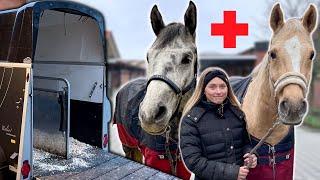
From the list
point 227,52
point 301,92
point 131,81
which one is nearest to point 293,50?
point 301,92

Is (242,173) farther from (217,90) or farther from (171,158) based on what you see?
(171,158)

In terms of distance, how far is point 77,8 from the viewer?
134 inches

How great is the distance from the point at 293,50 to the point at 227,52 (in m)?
0.59

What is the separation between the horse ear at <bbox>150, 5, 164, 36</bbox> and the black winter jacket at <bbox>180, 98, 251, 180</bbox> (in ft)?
2.31

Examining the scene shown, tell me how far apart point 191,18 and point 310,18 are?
33.5 inches

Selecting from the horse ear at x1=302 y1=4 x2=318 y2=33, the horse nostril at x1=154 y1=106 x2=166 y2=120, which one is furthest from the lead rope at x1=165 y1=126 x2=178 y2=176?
the horse ear at x1=302 y1=4 x2=318 y2=33

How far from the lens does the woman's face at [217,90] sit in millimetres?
2359

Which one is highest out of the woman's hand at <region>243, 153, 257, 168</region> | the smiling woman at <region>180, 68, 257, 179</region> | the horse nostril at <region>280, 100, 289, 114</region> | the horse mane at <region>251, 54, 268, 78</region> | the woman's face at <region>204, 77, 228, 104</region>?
the horse mane at <region>251, 54, 268, 78</region>

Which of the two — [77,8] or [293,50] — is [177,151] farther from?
[77,8]

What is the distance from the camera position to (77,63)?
4.16 meters

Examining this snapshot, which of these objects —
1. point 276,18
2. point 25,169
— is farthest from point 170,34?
point 25,169

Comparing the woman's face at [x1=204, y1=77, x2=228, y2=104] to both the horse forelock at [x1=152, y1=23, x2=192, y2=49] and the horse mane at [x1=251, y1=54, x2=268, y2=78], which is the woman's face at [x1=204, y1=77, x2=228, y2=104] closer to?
the horse mane at [x1=251, y1=54, x2=268, y2=78]

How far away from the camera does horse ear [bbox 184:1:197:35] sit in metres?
2.55

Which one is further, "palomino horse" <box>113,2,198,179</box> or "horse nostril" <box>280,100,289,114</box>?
"palomino horse" <box>113,2,198,179</box>
